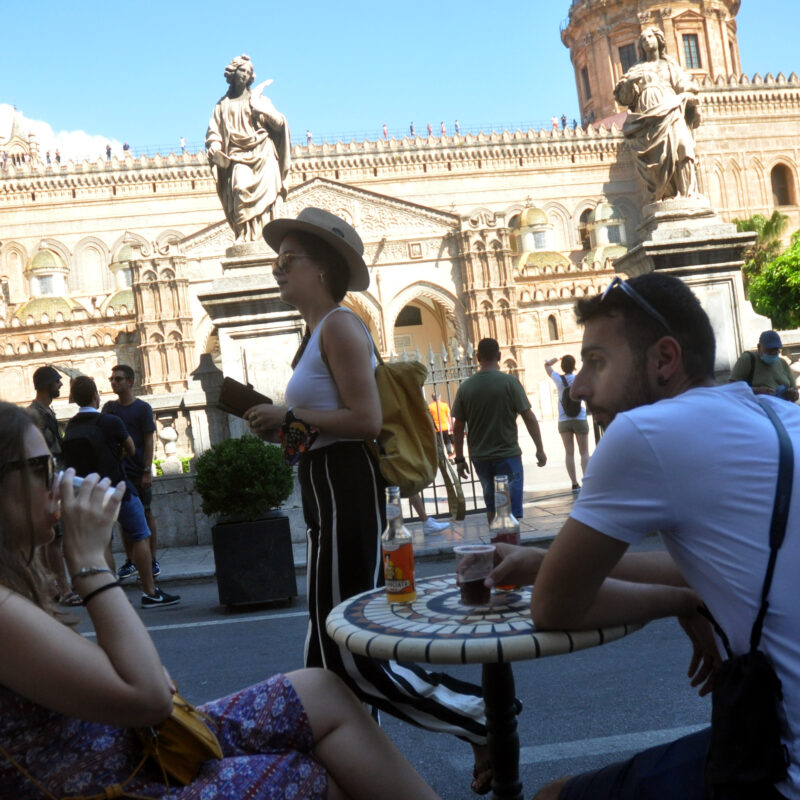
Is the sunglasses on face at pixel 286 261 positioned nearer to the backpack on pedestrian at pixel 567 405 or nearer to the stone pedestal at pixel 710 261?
the stone pedestal at pixel 710 261

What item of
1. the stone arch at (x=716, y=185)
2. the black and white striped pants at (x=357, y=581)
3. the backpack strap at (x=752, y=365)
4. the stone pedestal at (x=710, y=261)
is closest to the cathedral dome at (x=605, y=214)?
the stone arch at (x=716, y=185)

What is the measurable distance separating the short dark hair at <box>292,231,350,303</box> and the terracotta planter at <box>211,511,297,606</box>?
11.9 ft

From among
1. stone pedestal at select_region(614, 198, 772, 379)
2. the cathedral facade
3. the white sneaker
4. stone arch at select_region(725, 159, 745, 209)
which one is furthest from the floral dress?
stone arch at select_region(725, 159, 745, 209)

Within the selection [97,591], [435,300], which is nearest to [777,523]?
[97,591]

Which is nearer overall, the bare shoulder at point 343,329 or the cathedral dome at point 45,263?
the bare shoulder at point 343,329

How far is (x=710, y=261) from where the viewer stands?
888cm

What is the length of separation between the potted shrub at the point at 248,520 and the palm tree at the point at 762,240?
4104cm

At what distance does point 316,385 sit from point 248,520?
3.96 meters

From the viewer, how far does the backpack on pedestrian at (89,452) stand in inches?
267

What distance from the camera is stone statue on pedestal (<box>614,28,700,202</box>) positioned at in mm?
8961

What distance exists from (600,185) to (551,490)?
1651 inches

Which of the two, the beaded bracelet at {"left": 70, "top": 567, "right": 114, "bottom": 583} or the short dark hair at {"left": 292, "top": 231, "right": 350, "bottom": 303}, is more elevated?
the short dark hair at {"left": 292, "top": 231, "right": 350, "bottom": 303}

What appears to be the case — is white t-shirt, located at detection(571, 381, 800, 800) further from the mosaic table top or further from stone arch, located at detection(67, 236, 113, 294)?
stone arch, located at detection(67, 236, 113, 294)

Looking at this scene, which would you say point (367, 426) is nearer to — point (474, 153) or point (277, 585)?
point (277, 585)
